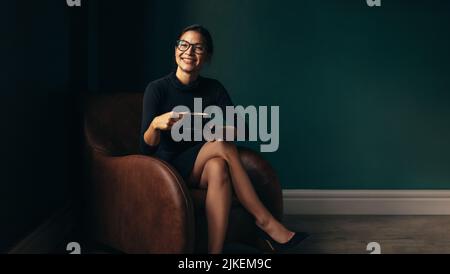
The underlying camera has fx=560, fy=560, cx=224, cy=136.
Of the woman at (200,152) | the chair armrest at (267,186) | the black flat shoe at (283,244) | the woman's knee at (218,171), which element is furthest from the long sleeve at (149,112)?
the black flat shoe at (283,244)

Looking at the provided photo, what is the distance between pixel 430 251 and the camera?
9.21 ft

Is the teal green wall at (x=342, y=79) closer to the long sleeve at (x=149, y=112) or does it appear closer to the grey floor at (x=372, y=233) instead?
the grey floor at (x=372, y=233)

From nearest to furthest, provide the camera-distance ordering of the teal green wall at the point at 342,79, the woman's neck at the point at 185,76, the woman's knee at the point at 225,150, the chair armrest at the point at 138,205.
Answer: the chair armrest at the point at 138,205 → the woman's knee at the point at 225,150 → the woman's neck at the point at 185,76 → the teal green wall at the point at 342,79

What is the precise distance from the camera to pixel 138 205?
243cm

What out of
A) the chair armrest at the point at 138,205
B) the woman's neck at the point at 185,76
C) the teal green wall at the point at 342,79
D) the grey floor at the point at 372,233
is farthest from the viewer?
the teal green wall at the point at 342,79

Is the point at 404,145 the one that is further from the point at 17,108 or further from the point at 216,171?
the point at 17,108

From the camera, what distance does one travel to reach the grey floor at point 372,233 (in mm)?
2861

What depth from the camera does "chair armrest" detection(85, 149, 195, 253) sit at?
2262 mm

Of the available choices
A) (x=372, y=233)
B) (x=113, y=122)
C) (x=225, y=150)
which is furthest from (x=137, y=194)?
(x=372, y=233)

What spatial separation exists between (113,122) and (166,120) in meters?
0.57

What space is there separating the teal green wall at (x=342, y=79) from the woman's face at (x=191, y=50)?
0.96m

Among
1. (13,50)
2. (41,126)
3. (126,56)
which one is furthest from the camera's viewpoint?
(126,56)

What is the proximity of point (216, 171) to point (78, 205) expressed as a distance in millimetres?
905
